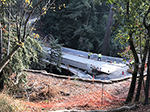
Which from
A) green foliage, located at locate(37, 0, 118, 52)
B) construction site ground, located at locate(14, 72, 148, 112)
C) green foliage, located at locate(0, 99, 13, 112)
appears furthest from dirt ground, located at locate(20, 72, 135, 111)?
green foliage, located at locate(37, 0, 118, 52)

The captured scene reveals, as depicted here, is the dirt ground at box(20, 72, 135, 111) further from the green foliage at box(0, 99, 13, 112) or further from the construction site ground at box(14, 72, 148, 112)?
the green foliage at box(0, 99, 13, 112)

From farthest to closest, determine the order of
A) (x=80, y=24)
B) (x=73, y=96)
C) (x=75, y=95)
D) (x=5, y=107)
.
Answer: (x=80, y=24) < (x=75, y=95) < (x=73, y=96) < (x=5, y=107)

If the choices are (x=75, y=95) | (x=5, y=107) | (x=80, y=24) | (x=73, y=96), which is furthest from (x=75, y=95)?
(x=80, y=24)

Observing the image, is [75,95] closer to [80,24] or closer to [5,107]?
[5,107]

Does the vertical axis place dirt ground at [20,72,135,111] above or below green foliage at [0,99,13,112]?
below

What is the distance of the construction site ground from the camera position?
6.17 metres

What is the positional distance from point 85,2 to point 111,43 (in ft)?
28.6

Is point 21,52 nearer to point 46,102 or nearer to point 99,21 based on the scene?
point 46,102

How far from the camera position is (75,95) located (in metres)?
7.92

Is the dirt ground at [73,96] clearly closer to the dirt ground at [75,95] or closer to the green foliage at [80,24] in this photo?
the dirt ground at [75,95]

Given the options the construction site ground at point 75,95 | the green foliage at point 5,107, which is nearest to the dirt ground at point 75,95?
the construction site ground at point 75,95

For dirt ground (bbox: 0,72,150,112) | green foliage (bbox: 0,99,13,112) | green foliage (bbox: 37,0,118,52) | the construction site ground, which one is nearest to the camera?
green foliage (bbox: 0,99,13,112)

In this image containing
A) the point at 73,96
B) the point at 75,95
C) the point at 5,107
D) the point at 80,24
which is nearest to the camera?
the point at 5,107

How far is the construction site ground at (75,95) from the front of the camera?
6165 mm
